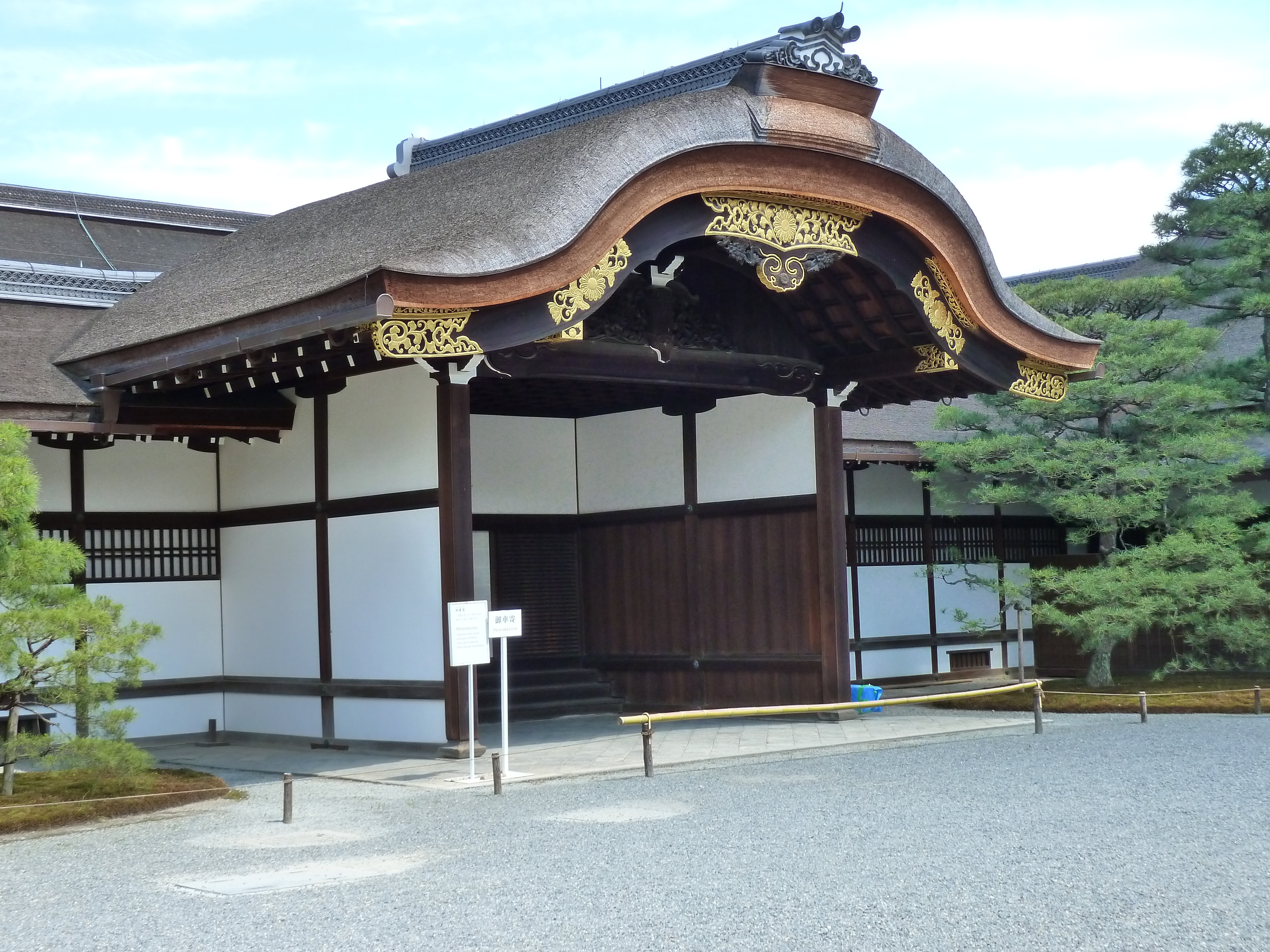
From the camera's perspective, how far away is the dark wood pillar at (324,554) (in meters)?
12.5

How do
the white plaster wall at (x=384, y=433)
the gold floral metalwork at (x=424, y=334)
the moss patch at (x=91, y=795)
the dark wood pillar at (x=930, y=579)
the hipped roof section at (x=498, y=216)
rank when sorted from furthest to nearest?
the dark wood pillar at (x=930, y=579) < the white plaster wall at (x=384, y=433) < the hipped roof section at (x=498, y=216) < the gold floral metalwork at (x=424, y=334) < the moss patch at (x=91, y=795)

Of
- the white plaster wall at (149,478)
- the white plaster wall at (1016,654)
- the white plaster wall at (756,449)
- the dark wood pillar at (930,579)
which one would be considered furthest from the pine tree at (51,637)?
the white plaster wall at (1016,654)

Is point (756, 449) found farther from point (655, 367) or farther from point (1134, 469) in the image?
point (1134, 469)

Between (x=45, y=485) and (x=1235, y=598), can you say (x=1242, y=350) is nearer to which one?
(x=1235, y=598)

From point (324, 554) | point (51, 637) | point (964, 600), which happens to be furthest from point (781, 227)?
point (964, 600)

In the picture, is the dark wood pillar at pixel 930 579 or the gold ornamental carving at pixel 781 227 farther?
the dark wood pillar at pixel 930 579

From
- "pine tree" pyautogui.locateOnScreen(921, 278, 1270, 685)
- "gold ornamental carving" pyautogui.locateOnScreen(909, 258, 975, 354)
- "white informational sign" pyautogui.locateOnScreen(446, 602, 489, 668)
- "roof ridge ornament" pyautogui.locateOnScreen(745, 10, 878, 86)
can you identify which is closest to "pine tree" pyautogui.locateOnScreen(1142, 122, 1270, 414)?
"pine tree" pyautogui.locateOnScreen(921, 278, 1270, 685)

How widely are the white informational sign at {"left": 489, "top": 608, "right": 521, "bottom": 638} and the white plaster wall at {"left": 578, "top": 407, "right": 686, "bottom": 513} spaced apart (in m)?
4.88

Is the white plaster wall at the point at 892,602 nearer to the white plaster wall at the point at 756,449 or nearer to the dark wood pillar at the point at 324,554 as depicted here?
the white plaster wall at the point at 756,449

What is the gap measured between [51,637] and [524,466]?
7.00 m

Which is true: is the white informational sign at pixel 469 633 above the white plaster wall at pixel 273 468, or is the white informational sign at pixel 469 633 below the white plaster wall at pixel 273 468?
below

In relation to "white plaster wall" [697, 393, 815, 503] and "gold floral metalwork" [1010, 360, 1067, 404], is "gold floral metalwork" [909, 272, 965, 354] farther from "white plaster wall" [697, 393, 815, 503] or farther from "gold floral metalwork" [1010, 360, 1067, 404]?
"white plaster wall" [697, 393, 815, 503]

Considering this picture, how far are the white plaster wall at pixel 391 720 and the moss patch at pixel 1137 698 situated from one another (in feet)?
19.2

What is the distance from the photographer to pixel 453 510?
11.1 meters
